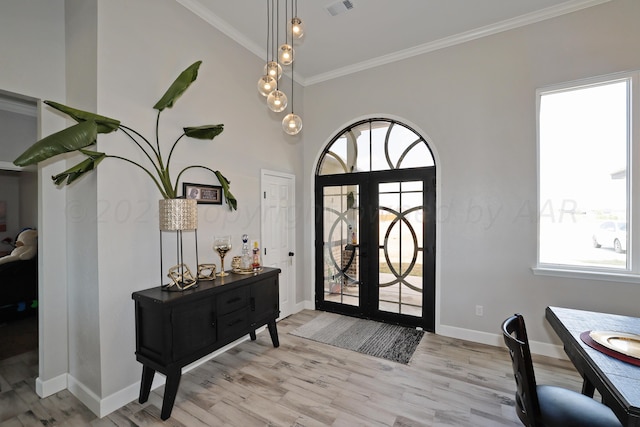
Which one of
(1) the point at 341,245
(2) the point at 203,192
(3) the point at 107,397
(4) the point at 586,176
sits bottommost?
(3) the point at 107,397

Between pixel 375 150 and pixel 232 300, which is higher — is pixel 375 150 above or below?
above

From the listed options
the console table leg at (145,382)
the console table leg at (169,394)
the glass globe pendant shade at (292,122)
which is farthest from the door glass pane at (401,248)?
the console table leg at (145,382)

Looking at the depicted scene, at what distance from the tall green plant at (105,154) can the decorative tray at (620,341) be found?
319cm

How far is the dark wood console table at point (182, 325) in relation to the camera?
2.21 metres

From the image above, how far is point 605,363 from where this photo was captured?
1.46 meters

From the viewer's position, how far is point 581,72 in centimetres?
296

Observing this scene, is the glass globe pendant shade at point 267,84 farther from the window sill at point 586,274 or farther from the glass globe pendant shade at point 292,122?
the window sill at point 586,274

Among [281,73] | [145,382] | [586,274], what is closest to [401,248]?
[586,274]

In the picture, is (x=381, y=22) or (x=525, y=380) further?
(x=381, y=22)

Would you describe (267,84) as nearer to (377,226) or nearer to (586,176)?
(377,226)

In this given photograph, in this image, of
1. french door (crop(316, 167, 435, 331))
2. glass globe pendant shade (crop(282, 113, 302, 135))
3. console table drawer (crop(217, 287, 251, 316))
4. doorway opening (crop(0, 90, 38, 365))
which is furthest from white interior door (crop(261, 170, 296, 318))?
doorway opening (crop(0, 90, 38, 365))

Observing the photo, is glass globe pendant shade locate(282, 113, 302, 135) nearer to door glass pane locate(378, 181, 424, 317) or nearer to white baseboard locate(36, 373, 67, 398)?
door glass pane locate(378, 181, 424, 317)

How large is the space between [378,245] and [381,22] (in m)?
2.88

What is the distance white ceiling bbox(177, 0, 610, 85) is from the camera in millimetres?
2979
